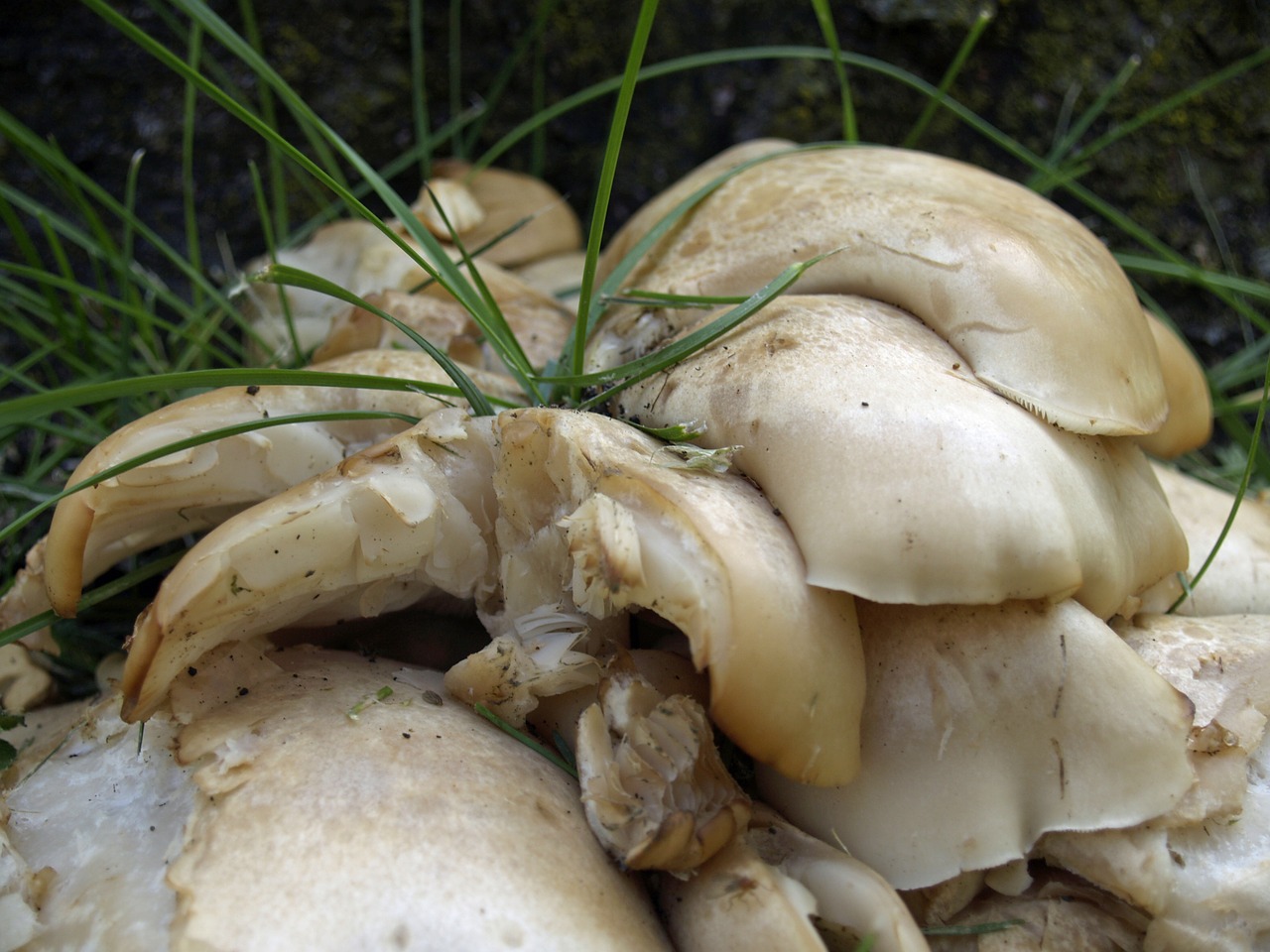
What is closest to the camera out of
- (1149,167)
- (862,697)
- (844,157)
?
(862,697)

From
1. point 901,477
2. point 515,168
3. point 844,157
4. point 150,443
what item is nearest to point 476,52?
point 515,168

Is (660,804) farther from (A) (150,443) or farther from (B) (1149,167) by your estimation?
(B) (1149,167)

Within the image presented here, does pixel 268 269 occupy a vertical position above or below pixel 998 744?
above

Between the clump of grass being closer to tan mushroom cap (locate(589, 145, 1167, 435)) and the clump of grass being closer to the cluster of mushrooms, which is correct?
tan mushroom cap (locate(589, 145, 1167, 435))

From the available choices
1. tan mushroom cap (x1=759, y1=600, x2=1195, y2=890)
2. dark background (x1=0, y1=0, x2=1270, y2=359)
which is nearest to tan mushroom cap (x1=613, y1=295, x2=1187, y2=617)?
tan mushroom cap (x1=759, y1=600, x2=1195, y2=890)

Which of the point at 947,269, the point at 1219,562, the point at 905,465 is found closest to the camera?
the point at 905,465

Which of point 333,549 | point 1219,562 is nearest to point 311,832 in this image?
point 333,549

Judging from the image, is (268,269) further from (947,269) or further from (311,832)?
(947,269)
